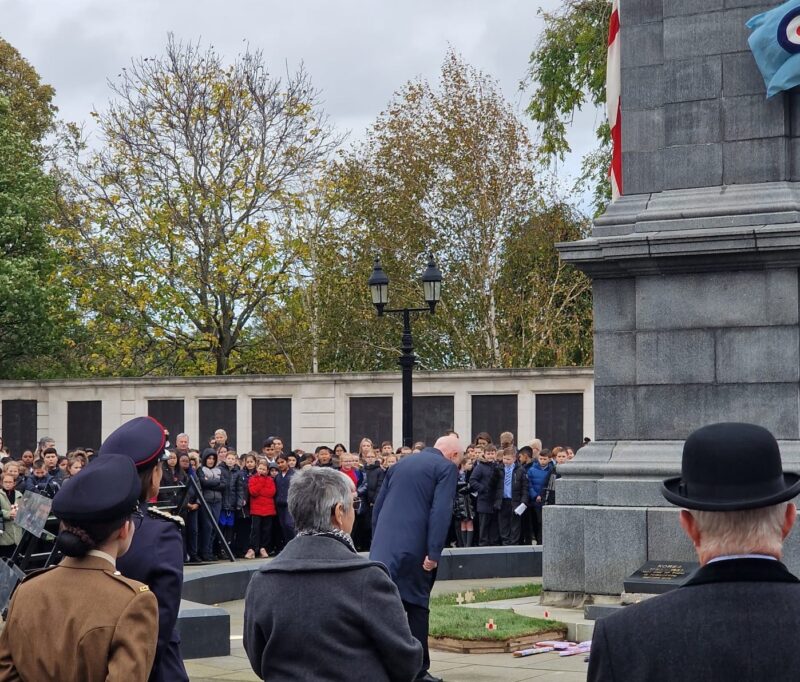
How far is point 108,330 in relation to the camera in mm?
39406

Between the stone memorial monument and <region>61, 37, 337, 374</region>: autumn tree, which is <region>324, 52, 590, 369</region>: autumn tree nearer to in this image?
<region>61, 37, 337, 374</region>: autumn tree

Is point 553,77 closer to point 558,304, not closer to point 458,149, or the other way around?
point 458,149

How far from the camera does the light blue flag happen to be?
39.1 ft

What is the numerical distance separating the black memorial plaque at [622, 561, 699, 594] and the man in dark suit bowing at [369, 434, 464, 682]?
1.86m

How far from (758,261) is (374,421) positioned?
19.9 meters

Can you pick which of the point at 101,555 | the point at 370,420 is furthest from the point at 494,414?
the point at 101,555

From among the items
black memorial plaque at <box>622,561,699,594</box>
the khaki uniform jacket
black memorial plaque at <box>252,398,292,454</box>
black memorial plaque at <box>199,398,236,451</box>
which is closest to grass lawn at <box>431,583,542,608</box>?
black memorial plaque at <box>622,561,699,594</box>

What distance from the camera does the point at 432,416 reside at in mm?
30750

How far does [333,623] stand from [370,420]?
26.8 metres

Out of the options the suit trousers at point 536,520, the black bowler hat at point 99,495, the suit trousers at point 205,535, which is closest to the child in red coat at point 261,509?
the suit trousers at point 205,535

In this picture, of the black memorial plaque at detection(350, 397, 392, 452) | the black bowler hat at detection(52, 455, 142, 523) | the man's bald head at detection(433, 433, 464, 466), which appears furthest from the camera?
the black memorial plaque at detection(350, 397, 392, 452)

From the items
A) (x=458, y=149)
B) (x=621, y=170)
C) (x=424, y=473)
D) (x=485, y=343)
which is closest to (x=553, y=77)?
(x=458, y=149)

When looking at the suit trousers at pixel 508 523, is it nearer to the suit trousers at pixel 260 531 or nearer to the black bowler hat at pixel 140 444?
the suit trousers at pixel 260 531

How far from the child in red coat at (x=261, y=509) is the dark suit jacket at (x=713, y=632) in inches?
734
